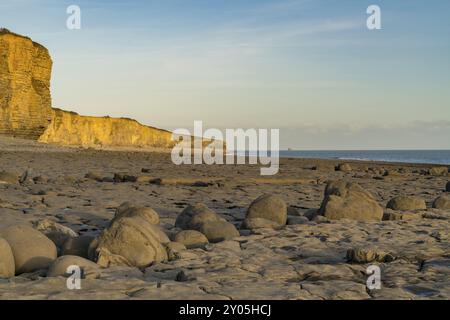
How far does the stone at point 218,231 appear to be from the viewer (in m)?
5.29

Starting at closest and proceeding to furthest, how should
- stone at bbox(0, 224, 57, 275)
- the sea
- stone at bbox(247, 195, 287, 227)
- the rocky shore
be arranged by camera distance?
the rocky shore < stone at bbox(0, 224, 57, 275) < stone at bbox(247, 195, 287, 227) < the sea

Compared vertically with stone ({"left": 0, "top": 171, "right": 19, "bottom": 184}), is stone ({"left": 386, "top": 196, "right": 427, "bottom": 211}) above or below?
below

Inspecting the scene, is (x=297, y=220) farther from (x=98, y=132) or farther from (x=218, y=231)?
(x=98, y=132)

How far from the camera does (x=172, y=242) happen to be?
4.81 m

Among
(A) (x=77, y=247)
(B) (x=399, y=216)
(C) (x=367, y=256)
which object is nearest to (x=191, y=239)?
(A) (x=77, y=247)

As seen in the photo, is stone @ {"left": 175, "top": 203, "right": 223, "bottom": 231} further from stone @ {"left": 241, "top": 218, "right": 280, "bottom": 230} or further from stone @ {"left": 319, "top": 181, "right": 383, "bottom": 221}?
stone @ {"left": 319, "top": 181, "right": 383, "bottom": 221}

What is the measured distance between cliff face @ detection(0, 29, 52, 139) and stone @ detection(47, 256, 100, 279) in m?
32.9

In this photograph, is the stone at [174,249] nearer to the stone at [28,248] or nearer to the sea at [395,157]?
the stone at [28,248]

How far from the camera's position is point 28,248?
418 centimetres

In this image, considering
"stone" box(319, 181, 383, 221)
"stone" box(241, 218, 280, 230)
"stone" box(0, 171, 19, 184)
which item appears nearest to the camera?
"stone" box(241, 218, 280, 230)

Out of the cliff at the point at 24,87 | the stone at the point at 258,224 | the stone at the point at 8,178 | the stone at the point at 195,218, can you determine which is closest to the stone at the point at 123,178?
the stone at the point at 8,178

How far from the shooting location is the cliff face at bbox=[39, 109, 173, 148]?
58500 mm

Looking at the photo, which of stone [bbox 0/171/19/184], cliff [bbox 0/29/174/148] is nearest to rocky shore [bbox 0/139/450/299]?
stone [bbox 0/171/19/184]
